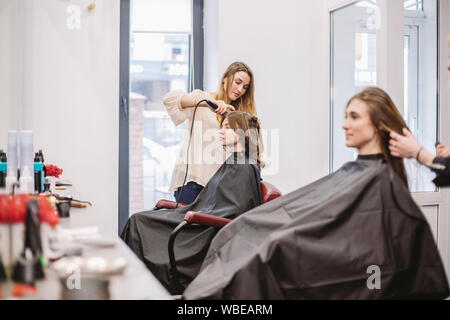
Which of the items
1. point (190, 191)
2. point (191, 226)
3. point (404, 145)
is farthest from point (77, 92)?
point (404, 145)

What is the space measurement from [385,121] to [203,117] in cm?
158

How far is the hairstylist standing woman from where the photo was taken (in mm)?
3139

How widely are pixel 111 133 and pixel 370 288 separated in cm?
256

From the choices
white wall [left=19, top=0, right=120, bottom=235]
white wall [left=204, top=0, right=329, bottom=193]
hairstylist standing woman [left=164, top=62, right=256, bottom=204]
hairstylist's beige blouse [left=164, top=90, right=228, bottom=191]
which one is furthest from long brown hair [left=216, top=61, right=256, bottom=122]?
white wall [left=19, top=0, right=120, bottom=235]

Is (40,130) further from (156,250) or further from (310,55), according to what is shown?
(310,55)

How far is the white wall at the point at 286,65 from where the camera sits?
3752mm

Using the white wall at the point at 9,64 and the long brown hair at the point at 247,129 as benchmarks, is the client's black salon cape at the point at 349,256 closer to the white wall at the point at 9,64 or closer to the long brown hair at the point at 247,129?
the long brown hair at the point at 247,129

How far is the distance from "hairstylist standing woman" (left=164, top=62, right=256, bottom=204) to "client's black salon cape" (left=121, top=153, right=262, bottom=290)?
42cm

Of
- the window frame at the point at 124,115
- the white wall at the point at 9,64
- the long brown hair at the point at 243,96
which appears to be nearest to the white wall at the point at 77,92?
the white wall at the point at 9,64

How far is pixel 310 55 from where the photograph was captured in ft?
12.6

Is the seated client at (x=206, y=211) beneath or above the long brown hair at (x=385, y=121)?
beneath

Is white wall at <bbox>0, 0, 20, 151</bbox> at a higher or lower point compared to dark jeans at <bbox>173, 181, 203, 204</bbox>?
higher

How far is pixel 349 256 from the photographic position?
63.2 inches

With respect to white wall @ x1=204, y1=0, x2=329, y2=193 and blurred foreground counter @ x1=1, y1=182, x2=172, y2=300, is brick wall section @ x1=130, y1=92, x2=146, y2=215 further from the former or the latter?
blurred foreground counter @ x1=1, y1=182, x2=172, y2=300
